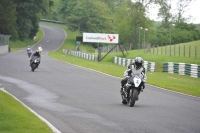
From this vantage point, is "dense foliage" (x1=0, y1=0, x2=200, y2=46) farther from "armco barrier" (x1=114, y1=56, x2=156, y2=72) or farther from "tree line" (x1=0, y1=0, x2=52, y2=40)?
"armco barrier" (x1=114, y1=56, x2=156, y2=72)

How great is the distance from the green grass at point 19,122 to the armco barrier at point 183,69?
26570 mm

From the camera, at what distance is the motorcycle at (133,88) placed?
1700 cm

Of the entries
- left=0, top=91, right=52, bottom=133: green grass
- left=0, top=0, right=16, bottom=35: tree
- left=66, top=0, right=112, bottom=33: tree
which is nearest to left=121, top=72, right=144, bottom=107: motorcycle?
left=0, top=91, right=52, bottom=133: green grass

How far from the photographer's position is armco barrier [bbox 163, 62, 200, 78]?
39.5 meters

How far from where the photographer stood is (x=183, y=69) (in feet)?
138

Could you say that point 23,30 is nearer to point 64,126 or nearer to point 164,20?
point 164,20

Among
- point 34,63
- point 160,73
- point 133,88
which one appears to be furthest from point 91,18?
point 133,88

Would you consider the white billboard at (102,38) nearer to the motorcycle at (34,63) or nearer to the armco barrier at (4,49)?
the armco barrier at (4,49)

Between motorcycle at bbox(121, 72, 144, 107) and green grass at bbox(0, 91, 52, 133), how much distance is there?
13.0 feet

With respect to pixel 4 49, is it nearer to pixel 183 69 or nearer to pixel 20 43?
pixel 20 43

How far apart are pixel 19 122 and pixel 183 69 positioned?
31651 millimetres

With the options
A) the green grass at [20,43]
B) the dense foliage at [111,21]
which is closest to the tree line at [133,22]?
Result: the dense foliage at [111,21]

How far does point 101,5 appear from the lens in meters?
124

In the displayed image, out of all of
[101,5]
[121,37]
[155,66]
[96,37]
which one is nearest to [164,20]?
[101,5]
